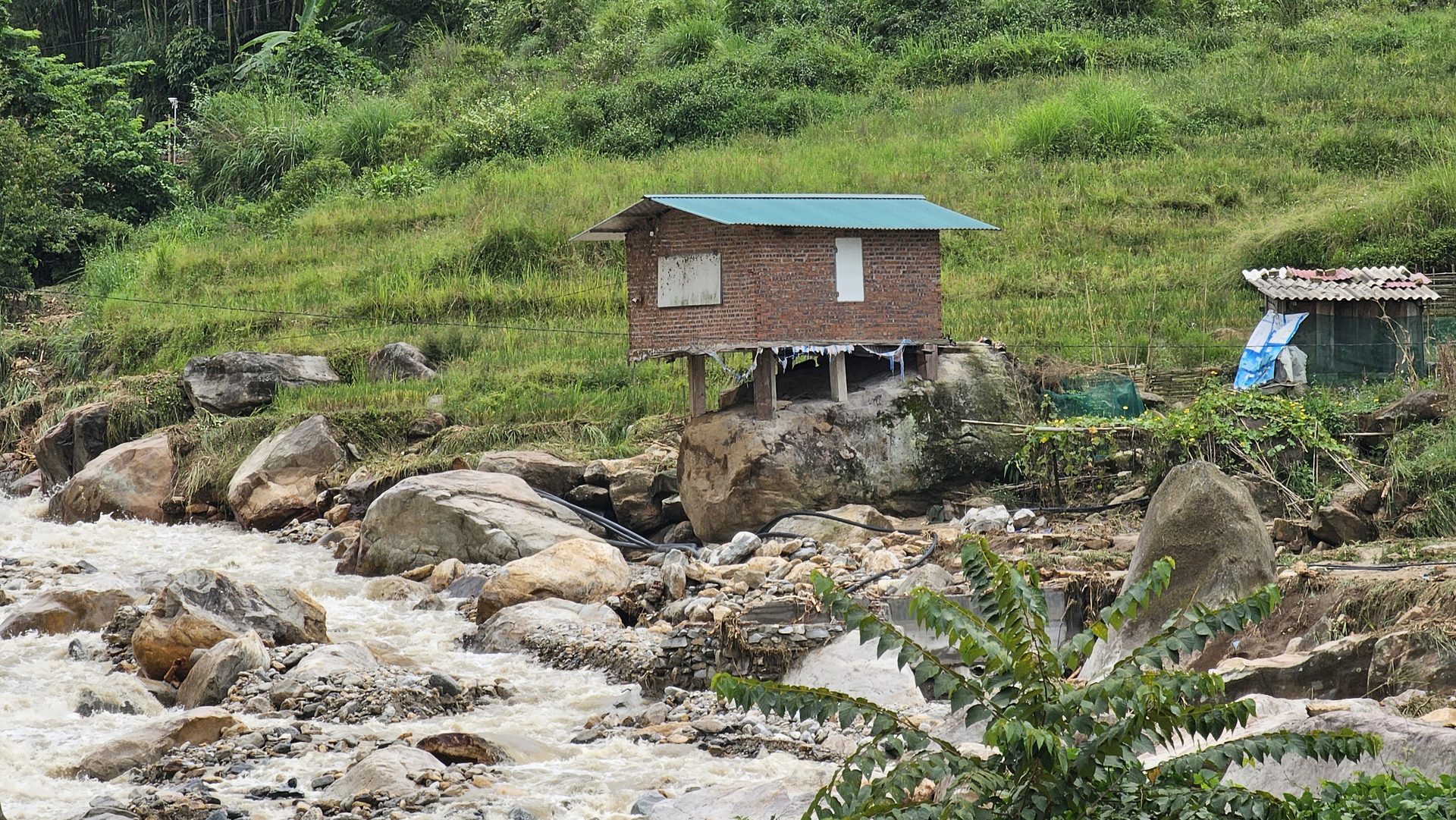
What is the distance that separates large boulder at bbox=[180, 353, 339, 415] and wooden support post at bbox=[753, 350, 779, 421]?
9881mm

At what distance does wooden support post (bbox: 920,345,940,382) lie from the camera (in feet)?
53.3

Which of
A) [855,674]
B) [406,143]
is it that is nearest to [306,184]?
[406,143]

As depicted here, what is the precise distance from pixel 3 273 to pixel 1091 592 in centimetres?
2559

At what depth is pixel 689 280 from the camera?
15.8 metres

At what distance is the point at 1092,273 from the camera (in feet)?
78.5

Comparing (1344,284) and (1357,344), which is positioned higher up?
(1344,284)

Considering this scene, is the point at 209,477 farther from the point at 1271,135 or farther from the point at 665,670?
the point at 1271,135

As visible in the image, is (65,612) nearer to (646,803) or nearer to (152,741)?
(152,741)

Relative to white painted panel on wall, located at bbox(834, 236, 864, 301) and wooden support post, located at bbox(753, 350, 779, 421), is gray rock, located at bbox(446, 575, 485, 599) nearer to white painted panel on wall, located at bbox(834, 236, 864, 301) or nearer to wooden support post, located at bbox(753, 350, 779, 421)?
wooden support post, located at bbox(753, 350, 779, 421)

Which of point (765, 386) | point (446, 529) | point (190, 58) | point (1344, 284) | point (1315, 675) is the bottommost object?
point (446, 529)

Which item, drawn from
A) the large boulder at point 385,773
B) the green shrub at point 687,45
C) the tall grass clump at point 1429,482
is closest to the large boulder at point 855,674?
the large boulder at point 385,773

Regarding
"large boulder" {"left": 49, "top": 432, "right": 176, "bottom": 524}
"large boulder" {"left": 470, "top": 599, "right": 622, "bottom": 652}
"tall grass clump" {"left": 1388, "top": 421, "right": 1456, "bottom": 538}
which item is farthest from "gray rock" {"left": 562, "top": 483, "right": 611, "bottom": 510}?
"tall grass clump" {"left": 1388, "top": 421, "right": 1456, "bottom": 538}

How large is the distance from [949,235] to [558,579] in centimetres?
1571

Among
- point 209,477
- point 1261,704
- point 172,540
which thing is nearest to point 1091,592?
point 1261,704
